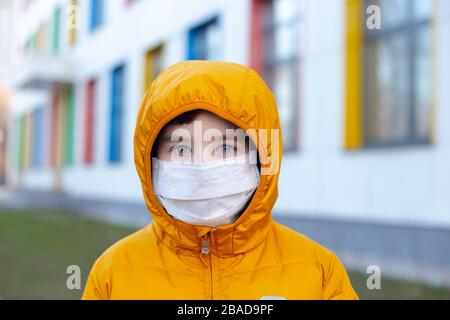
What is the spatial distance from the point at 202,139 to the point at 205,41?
8672 mm

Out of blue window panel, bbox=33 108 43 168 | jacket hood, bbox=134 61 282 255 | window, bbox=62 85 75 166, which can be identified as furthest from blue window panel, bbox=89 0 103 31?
jacket hood, bbox=134 61 282 255

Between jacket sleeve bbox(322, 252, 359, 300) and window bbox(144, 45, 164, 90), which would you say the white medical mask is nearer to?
jacket sleeve bbox(322, 252, 359, 300)

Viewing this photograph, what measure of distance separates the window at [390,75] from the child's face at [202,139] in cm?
460

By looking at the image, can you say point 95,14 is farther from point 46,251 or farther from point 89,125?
point 46,251

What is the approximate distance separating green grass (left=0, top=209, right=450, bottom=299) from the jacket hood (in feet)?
8.87

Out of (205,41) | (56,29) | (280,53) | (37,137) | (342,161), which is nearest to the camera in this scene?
(342,161)

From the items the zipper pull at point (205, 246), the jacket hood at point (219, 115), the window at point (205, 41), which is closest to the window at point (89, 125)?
the window at point (205, 41)

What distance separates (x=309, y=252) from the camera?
1959 millimetres

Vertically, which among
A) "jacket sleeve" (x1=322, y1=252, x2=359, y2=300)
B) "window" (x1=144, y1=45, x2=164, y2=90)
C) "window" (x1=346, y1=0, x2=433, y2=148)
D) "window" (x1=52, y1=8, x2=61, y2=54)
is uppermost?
"window" (x1=52, y1=8, x2=61, y2=54)

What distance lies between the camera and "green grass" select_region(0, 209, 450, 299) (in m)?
5.19

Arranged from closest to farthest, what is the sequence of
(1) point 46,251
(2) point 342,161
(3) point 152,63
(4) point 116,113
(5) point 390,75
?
(5) point 390,75 → (2) point 342,161 → (1) point 46,251 → (3) point 152,63 → (4) point 116,113

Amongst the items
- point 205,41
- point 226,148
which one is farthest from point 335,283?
point 205,41

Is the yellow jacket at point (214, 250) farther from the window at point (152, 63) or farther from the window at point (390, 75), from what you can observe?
the window at point (152, 63)

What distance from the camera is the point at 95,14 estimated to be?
1519 cm
